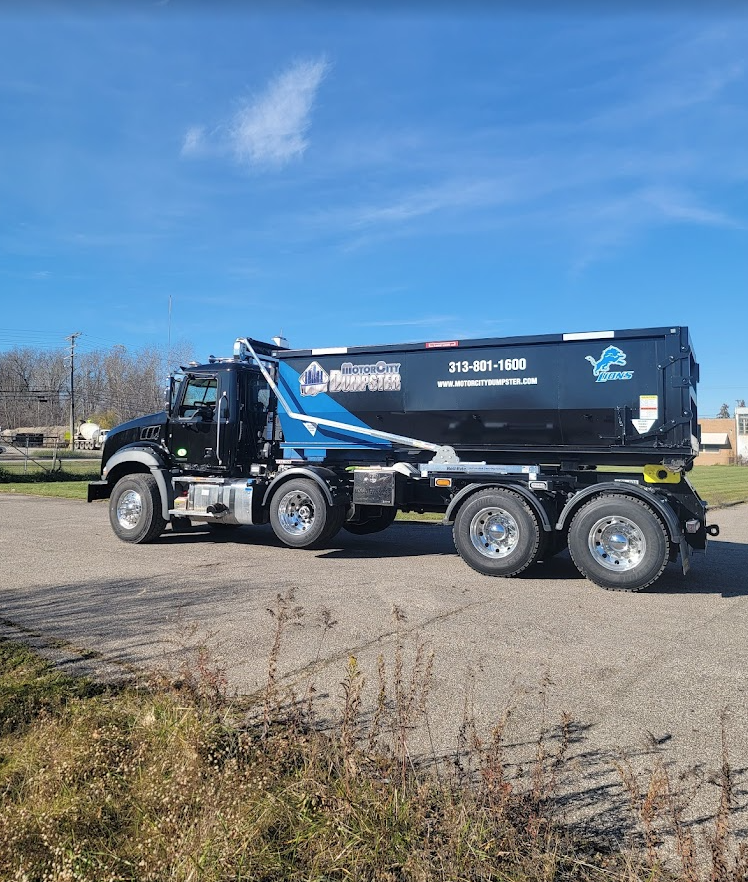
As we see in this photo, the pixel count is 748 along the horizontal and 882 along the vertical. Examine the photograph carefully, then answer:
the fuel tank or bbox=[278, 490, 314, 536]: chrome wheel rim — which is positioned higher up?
the fuel tank

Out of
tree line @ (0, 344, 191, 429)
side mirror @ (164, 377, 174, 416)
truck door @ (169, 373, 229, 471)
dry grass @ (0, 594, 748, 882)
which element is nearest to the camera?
dry grass @ (0, 594, 748, 882)

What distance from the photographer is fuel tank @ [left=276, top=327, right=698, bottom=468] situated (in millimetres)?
8367

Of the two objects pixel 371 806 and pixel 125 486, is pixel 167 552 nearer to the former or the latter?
pixel 125 486

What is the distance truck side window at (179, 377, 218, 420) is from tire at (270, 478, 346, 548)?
1981mm

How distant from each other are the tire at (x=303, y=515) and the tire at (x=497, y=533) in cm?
207

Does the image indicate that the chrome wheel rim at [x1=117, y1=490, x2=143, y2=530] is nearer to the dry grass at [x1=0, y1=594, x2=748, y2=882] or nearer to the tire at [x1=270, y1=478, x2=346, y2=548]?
the tire at [x1=270, y1=478, x2=346, y2=548]

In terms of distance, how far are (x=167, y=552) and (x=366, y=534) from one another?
388cm

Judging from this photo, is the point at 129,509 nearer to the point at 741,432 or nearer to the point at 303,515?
the point at 303,515

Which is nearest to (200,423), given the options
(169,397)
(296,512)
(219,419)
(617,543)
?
(219,419)

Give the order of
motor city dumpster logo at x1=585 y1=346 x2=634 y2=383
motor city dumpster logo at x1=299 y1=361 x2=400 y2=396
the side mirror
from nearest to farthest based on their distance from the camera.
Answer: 1. motor city dumpster logo at x1=585 y1=346 x2=634 y2=383
2. motor city dumpster logo at x1=299 y1=361 x2=400 y2=396
3. the side mirror

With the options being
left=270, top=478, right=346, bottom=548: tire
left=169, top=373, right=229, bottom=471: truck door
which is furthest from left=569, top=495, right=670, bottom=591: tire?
left=169, top=373, right=229, bottom=471: truck door

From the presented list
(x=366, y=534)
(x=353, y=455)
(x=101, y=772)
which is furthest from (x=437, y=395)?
(x=101, y=772)

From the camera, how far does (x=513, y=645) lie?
5.69 meters

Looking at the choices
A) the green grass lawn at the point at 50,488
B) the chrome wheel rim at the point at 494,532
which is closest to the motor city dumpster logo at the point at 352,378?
the chrome wheel rim at the point at 494,532
